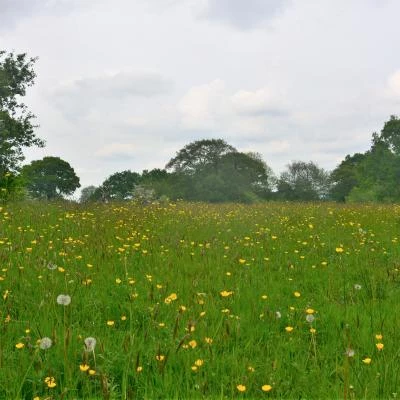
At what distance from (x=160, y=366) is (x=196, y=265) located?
119 inches

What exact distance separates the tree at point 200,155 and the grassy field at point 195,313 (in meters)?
45.8

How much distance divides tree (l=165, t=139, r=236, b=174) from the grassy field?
45.8 m

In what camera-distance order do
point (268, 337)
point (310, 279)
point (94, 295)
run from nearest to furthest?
1. point (268, 337)
2. point (94, 295)
3. point (310, 279)

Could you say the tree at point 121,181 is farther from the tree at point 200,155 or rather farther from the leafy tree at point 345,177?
the leafy tree at point 345,177

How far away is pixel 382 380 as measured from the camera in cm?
263

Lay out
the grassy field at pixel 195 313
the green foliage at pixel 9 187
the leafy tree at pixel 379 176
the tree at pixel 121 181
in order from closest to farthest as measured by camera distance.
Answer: the grassy field at pixel 195 313 < the green foliage at pixel 9 187 < the leafy tree at pixel 379 176 < the tree at pixel 121 181

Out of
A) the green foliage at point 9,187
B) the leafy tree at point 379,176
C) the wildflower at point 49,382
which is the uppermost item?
the leafy tree at point 379,176

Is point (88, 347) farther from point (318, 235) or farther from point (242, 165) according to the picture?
point (242, 165)

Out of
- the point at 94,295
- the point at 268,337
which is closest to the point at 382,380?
the point at 268,337

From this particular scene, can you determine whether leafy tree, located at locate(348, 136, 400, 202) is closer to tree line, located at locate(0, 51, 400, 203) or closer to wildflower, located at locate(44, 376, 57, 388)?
tree line, located at locate(0, 51, 400, 203)

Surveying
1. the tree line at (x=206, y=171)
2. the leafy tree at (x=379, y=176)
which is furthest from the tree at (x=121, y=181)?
the leafy tree at (x=379, y=176)

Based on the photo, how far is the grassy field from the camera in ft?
8.42

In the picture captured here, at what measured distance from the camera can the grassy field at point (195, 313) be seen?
257 cm

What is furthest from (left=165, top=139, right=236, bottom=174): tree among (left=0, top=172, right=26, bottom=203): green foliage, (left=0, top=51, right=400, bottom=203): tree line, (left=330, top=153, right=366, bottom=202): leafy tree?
(left=0, top=172, right=26, bottom=203): green foliage
